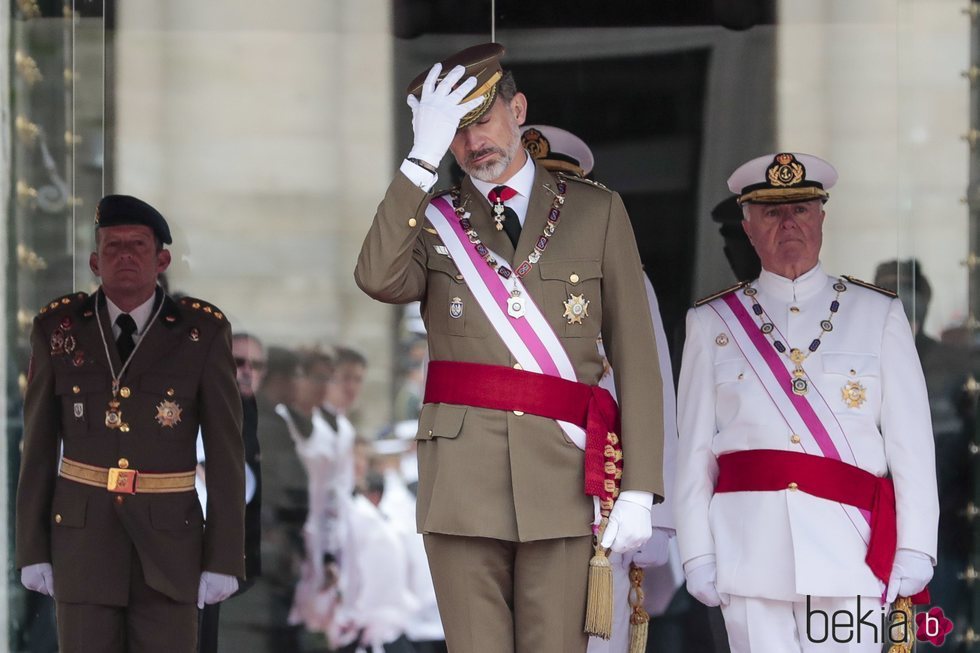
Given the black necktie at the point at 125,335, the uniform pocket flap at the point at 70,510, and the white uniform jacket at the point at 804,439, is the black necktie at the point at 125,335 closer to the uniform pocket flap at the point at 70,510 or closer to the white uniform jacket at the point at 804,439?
the uniform pocket flap at the point at 70,510

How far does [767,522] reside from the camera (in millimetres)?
4836

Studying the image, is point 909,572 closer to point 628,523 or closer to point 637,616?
point 637,616

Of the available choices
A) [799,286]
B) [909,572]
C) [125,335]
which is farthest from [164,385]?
[909,572]

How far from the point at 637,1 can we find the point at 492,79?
2518 mm

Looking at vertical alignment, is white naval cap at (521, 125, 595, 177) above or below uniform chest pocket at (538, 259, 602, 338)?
above

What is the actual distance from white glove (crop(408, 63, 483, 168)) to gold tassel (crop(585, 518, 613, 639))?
3.14ft

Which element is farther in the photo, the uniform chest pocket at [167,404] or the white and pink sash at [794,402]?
the uniform chest pocket at [167,404]

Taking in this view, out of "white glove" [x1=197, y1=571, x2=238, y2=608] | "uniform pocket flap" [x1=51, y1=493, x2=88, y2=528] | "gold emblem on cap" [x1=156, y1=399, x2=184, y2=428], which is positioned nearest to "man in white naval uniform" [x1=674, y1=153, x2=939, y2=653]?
"white glove" [x1=197, y1=571, x2=238, y2=608]

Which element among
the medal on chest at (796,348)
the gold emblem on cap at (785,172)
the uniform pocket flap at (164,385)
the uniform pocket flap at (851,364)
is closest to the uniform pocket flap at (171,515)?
the uniform pocket flap at (164,385)

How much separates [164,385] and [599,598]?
1829 millimetres

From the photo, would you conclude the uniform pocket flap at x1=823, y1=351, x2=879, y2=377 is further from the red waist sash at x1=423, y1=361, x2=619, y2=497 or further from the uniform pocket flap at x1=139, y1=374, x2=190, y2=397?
the uniform pocket flap at x1=139, y1=374, x2=190, y2=397

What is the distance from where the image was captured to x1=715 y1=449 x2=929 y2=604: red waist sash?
4.79m

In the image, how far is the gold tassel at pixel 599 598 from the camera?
12.9 ft

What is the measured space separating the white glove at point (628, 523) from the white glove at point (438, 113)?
890mm
